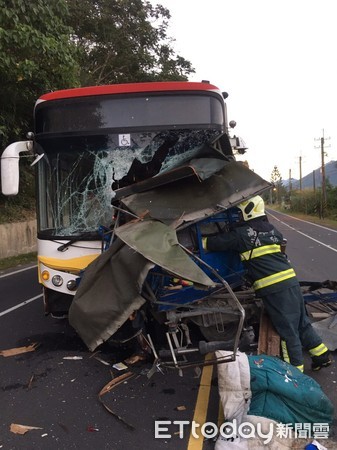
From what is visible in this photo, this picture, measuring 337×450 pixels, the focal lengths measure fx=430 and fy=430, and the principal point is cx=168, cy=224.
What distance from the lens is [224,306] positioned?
160 inches

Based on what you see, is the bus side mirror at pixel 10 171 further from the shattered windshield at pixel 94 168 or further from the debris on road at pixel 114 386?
the debris on road at pixel 114 386

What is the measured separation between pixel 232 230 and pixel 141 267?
1.20m

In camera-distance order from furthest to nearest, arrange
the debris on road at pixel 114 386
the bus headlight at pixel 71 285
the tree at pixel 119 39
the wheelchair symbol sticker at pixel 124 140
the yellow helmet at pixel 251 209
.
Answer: the tree at pixel 119 39, the wheelchair symbol sticker at pixel 124 140, the bus headlight at pixel 71 285, the yellow helmet at pixel 251 209, the debris on road at pixel 114 386

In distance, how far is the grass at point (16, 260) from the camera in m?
13.2

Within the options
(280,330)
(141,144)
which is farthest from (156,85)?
(280,330)

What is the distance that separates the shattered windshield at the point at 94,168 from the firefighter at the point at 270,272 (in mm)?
1191

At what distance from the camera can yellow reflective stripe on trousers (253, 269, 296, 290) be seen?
3.98 m

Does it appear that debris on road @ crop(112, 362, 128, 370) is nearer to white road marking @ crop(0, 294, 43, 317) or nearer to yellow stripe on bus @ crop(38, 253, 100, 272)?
yellow stripe on bus @ crop(38, 253, 100, 272)

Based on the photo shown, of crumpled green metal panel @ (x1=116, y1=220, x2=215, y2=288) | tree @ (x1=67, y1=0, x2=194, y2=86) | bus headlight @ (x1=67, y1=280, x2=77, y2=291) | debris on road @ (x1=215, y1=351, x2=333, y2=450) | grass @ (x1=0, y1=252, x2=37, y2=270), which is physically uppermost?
tree @ (x1=67, y1=0, x2=194, y2=86)

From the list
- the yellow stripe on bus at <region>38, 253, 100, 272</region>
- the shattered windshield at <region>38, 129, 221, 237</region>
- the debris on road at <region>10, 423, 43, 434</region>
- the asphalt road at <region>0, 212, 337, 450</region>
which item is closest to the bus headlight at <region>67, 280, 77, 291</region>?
the yellow stripe on bus at <region>38, 253, 100, 272</region>

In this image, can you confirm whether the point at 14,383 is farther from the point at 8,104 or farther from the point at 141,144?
the point at 8,104

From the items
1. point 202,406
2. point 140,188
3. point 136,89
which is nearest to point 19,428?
point 202,406

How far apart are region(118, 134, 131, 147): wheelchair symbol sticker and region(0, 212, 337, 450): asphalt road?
245cm

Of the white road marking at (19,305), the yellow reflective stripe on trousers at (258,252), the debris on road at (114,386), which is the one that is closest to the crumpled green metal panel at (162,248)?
the yellow reflective stripe on trousers at (258,252)
